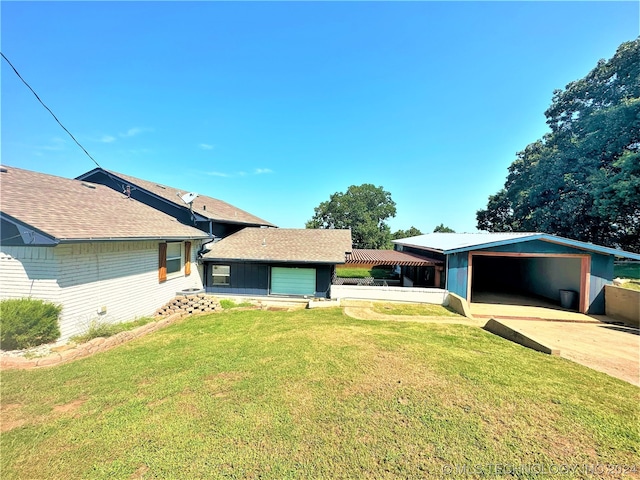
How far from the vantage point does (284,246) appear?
14086mm

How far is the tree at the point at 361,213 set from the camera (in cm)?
4153

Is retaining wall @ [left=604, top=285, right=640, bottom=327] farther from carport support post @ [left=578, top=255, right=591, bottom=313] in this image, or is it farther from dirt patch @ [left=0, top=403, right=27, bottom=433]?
dirt patch @ [left=0, top=403, right=27, bottom=433]

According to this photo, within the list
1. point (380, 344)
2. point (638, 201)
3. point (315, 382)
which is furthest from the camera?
point (638, 201)

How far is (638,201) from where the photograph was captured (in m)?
16.5

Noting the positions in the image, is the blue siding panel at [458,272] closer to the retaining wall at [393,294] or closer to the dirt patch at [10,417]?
the retaining wall at [393,294]

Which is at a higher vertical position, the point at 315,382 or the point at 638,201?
the point at 638,201

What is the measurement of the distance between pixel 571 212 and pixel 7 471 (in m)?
31.6

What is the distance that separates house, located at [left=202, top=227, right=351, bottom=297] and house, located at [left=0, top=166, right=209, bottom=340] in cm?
176

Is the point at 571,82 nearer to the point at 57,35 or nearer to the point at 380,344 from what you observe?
the point at 380,344

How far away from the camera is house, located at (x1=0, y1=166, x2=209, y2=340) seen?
272 inches

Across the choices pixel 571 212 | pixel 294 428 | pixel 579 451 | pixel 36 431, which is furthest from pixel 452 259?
pixel 571 212

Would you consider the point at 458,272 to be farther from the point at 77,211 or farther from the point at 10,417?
the point at 77,211

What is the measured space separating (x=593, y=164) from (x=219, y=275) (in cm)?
2993

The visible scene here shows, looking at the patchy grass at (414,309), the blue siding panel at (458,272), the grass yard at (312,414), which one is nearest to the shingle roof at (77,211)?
the grass yard at (312,414)
